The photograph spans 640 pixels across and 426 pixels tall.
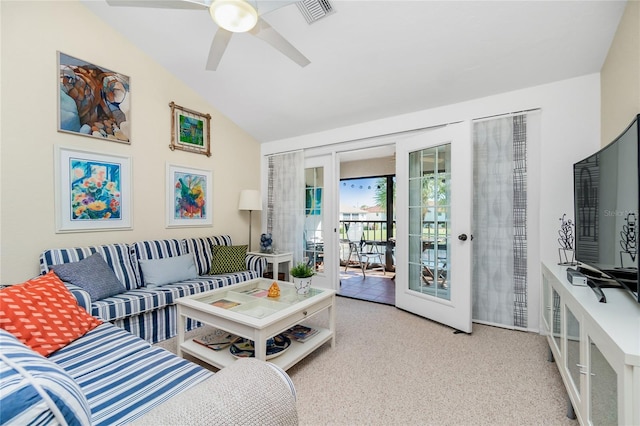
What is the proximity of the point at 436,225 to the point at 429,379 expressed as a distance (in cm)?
150

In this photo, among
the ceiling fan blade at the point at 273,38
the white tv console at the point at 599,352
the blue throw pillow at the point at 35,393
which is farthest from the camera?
the ceiling fan blade at the point at 273,38

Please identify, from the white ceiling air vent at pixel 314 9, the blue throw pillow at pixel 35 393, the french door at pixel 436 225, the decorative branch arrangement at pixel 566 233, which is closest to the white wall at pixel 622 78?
the decorative branch arrangement at pixel 566 233

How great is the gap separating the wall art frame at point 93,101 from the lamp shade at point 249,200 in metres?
1.47

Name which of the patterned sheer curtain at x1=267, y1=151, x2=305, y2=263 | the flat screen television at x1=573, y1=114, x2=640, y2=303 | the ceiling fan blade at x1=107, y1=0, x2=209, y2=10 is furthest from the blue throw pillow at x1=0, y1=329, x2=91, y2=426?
the patterned sheer curtain at x1=267, y1=151, x2=305, y2=263

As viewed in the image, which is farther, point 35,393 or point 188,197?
point 188,197

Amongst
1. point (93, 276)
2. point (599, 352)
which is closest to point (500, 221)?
point (599, 352)

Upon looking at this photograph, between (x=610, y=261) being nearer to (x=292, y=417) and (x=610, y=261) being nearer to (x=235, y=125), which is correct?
(x=292, y=417)

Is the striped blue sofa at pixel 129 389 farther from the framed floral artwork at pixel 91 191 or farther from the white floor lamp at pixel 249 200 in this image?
the white floor lamp at pixel 249 200

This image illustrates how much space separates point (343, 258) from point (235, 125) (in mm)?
3651

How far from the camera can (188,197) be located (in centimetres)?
349

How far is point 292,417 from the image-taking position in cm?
78

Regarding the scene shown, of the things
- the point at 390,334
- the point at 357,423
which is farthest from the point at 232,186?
the point at 357,423

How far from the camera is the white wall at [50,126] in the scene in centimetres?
224

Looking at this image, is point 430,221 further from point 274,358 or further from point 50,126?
point 50,126
